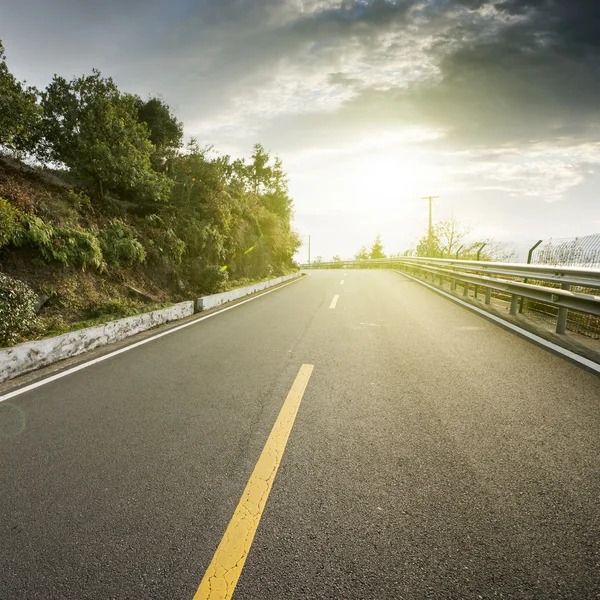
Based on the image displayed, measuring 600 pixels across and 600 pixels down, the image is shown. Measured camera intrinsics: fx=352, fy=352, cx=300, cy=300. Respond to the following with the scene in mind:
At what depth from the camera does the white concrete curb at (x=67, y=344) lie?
4539mm

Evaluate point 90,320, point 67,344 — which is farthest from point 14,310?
point 90,320

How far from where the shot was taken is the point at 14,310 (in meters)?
5.09

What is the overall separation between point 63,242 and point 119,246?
1.65m

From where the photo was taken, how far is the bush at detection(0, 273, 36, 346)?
4852mm

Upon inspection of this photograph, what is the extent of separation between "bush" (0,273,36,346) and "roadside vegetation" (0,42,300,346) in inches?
0.6

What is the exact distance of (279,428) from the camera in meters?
3.08

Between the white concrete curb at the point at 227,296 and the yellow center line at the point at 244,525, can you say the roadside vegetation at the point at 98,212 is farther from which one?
the yellow center line at the point at 244,525

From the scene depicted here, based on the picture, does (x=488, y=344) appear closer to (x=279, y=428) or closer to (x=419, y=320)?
(x=419, y=320)

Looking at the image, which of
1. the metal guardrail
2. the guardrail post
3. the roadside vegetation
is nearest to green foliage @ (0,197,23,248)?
the roadside vegetation

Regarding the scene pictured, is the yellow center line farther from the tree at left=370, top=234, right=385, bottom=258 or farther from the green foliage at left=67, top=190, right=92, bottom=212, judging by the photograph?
the tree at left=370, top=234, right=385, bottom=258

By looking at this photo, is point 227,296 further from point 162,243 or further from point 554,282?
point 554,282

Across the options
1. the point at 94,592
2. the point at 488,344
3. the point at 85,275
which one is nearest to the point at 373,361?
the point at 488,344

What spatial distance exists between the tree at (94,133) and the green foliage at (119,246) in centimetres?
179

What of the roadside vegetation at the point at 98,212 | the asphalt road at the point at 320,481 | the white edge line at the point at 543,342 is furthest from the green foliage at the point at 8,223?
the white edge line at the point at 543,342
